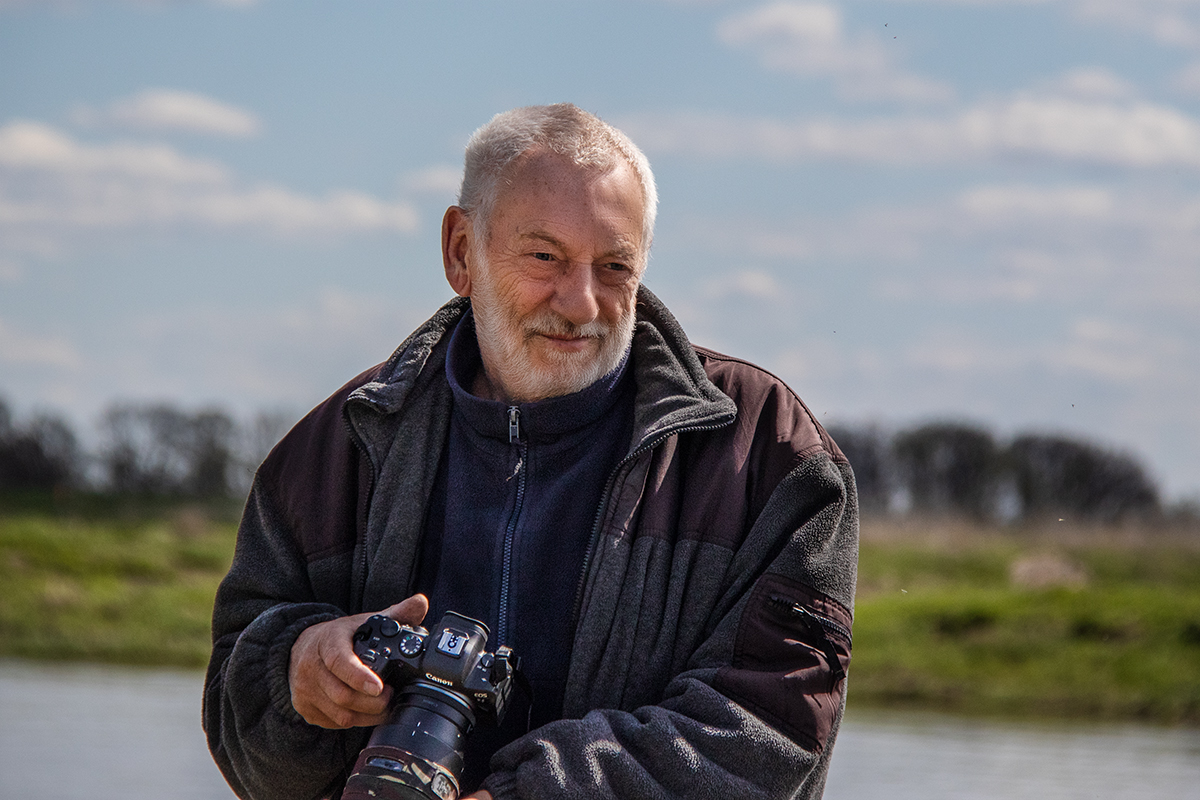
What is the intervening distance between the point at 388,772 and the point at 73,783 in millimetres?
8846

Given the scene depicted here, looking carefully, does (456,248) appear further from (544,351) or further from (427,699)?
(427,699)

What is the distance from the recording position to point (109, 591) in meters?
20.1

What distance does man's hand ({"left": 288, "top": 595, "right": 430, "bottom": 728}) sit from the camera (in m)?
2.46

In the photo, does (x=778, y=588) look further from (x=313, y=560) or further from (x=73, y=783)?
(x=73, y=783)

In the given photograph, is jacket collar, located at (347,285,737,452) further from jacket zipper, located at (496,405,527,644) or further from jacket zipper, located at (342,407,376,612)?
jacket zipper, located at (496,405,527,644)

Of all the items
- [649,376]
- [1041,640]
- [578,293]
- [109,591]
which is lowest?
[109,591]

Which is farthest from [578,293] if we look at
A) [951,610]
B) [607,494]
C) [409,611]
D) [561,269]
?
[951,610]

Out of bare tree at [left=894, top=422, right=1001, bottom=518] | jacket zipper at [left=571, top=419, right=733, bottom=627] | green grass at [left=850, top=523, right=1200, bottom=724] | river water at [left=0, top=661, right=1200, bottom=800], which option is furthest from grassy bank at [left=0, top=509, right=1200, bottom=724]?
jacket zipper at [left=571, top=419, right=733, bottom=627]

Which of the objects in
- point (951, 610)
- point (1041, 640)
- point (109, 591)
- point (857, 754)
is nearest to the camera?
point (857, 754)

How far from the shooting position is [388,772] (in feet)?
7.78

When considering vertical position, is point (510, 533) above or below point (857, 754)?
above

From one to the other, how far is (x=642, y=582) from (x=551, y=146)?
829 mm

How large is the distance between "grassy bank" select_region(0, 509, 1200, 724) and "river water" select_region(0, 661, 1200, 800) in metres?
1.26

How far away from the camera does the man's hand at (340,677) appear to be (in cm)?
246
